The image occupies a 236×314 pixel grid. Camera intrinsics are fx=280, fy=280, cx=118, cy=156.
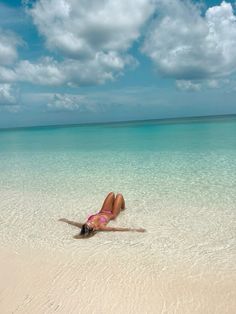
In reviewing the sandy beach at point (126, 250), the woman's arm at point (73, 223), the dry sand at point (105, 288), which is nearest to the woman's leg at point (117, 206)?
the sandy beach at point (126, 250)

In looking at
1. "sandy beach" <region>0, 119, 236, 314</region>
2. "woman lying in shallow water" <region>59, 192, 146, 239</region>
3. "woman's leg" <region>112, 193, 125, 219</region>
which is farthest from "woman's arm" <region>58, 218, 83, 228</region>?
"woman's leg" <region>112, 193, 125, 219</region>

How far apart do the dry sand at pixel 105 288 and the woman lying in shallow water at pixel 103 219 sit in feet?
2.92

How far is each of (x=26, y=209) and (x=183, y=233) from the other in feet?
14.2

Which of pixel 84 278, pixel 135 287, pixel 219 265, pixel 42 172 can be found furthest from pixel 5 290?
pixel 42 172

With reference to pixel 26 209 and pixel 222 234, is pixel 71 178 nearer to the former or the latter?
pixel 26 209

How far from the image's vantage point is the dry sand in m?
3.60

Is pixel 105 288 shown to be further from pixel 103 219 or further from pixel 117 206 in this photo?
pixel 117 206

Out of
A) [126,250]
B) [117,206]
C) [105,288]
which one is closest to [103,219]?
[117,206]

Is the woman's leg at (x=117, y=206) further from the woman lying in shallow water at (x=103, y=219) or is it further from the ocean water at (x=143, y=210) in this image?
the ocean water at (x=143, y=210)

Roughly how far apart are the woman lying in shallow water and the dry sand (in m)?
0.89

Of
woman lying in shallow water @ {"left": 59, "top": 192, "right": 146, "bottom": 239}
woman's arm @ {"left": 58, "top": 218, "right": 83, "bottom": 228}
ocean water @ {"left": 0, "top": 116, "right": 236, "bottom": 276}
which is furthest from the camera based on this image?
woman's arm @ {"left": 58, "top": 218, "right": 83, "bottom": 228}

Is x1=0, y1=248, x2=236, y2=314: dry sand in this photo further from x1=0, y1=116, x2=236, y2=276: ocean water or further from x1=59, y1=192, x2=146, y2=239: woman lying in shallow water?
x1=59, y1=192, x2=146, y2=239: woman lying in shallow water

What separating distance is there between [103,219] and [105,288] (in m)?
2.26

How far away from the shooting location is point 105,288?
157 inches
